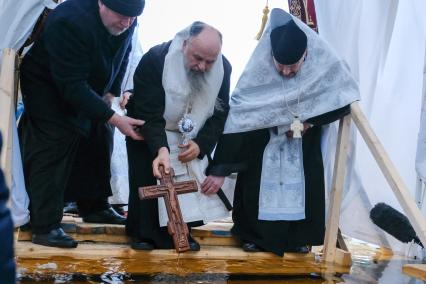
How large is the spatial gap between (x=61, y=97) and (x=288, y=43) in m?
1.50

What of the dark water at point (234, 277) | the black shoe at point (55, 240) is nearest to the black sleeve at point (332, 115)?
the dark water at point (234, 277)

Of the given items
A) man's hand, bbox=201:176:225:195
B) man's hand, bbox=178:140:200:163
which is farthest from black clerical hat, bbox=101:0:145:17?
man's hand, bbox=201:176:225:195

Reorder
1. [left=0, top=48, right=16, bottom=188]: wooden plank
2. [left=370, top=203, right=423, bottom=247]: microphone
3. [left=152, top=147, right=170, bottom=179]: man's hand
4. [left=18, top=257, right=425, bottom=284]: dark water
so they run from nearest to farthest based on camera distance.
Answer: [left=0, top=48, right=16, bottom=188]: wooden plank → [left=18, top=257, right=425, bottom=284]: dark water → [left=152, top=147, right=170, bottom=179]: man's hand → [left=370, top=203, right=423, bottom=247]: microphone

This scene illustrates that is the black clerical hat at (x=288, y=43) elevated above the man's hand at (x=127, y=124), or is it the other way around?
the black clerical hat at (x=288, y=43)

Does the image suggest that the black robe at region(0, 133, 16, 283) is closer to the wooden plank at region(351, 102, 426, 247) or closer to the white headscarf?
the wooden plank at region(351, 102, 426, 247)

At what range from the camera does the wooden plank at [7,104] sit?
3217 mm

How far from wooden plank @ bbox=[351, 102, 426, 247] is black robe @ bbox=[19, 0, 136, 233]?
1645 millimetres

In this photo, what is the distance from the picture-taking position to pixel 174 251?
3906 millimetres

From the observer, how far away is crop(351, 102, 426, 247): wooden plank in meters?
3.51

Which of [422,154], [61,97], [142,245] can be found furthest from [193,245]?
[422,154]

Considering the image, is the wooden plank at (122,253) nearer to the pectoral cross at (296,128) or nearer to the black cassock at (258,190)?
the black cassock at (258,190)

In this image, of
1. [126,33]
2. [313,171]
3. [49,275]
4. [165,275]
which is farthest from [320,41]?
[49,275]

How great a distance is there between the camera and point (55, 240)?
3709 mm

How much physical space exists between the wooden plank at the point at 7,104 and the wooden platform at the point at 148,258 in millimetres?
529
